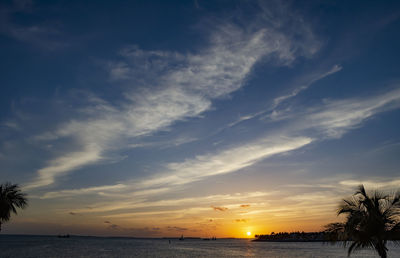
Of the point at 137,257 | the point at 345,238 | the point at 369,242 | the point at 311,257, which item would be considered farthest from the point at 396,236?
the point at 311,257

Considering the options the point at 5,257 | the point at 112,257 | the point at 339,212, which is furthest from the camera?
the point at 112,257

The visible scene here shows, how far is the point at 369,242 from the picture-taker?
727 inches

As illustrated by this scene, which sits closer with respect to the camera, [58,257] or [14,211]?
[14,211]

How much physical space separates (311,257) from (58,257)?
289 feet

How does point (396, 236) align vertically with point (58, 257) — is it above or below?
above

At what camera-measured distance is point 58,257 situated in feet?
320

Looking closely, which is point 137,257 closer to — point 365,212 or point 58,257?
point 58,257

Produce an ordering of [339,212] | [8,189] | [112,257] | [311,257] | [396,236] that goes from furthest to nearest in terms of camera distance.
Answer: [311,257]
[112,257]
[8,189]
[339,212]
[396,236]

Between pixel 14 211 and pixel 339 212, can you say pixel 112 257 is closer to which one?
pixel 14 211

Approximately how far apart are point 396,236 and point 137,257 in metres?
98.4

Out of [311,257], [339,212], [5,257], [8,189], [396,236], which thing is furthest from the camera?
[311,257]

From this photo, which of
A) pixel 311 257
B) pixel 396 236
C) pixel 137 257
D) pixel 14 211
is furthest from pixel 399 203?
pixel 311 257

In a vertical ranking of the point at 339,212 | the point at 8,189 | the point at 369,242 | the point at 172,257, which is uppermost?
the point at 8,189

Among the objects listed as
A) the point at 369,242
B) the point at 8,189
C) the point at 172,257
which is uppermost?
the point at 8,189
